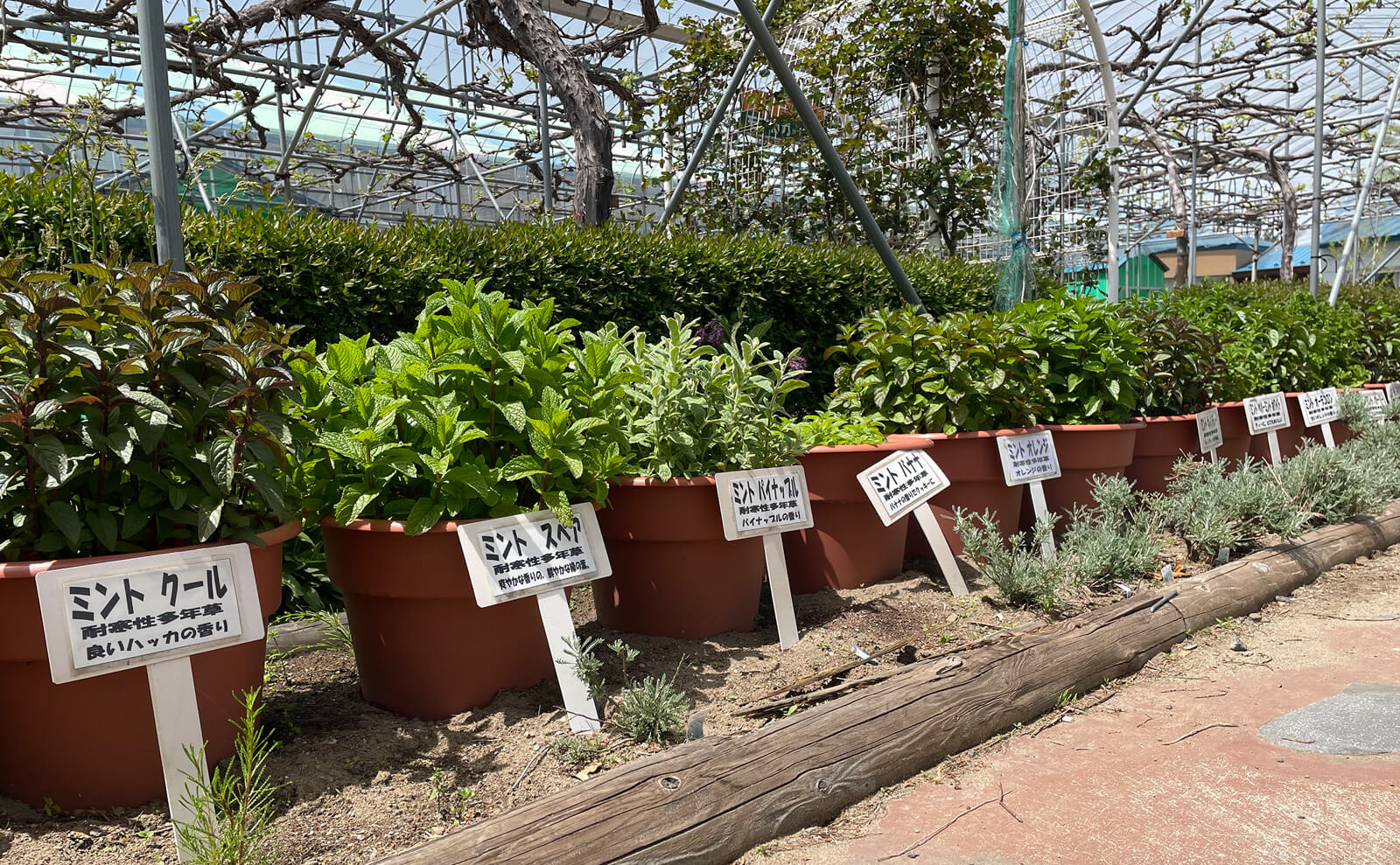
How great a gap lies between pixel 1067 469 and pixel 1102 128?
11.5 feet

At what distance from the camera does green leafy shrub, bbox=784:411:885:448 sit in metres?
2.99

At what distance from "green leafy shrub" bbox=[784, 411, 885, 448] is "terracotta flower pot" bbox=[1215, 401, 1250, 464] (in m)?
2.45

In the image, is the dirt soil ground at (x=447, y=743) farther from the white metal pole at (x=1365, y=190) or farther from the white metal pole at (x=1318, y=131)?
the white metal pole at (x=1318, y=131)

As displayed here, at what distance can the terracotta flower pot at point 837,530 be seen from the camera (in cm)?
293

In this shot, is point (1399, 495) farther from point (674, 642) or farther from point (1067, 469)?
point (674, 642)

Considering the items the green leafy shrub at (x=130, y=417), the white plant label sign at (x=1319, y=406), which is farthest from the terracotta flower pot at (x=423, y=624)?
the white plant label sign at (x=1319, y=406)

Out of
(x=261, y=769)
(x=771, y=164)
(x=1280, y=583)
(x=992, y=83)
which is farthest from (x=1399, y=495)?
(x=261, y=769)

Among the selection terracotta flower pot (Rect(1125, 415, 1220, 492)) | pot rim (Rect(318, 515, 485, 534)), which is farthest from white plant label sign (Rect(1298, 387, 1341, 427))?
pot rim (Rect(318, 515, 485, 534))

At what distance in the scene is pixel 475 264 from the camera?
11.3 ft

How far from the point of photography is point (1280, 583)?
3477mm

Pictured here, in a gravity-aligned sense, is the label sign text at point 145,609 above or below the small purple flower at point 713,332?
below

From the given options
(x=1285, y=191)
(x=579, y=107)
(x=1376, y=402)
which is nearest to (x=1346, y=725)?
(x=1376, y=402)

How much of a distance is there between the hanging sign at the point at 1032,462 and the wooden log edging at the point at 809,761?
53 cm

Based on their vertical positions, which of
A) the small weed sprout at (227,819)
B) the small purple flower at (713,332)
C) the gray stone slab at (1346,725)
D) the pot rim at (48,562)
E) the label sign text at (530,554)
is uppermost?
the small purple flower at (713,332)
